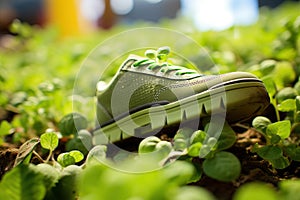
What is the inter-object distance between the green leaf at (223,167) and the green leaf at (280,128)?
16 centimetres

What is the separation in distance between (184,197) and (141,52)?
0.87 m

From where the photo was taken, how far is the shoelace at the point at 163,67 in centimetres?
97

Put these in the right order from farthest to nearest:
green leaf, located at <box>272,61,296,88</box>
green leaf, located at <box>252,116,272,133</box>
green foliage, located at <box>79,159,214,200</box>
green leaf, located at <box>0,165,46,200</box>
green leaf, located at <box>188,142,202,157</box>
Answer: green leaf, located at <box>272,61,296,88</box>
green leaf, located at <box>252,116,272,133</box>
green leaf, located at <box>188,142,202,157</box>
green leaf, located at <box>0,165,46,200</box>
green foliage, located at <box>79,159,214,200</box>

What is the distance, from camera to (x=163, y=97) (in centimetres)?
95

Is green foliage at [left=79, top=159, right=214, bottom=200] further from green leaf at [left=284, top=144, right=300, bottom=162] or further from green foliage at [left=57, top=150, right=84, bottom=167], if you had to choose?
green leaf at [left=284, top=144, right=300, bottom=162]

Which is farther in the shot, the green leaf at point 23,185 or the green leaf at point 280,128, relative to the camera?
the green leaf at point 280,128

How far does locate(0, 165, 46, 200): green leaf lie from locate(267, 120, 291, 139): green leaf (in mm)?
474

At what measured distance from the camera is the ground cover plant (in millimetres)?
541

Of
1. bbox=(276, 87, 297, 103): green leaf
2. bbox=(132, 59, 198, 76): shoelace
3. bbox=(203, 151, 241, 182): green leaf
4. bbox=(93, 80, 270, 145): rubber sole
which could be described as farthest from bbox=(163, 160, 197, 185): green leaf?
bbox=(276, 87, 297, 103): green leaf

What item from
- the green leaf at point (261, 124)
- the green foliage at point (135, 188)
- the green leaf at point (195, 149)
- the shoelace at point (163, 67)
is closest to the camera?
the green foliage at point (135, 188)

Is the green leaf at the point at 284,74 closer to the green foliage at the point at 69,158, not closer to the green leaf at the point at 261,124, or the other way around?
the green leaf at the point at 261,124

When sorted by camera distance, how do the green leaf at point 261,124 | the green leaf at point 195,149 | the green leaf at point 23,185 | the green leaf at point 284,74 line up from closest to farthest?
the green leaf at point 23,185, the green leaf at point 195,149, the green leaf at point 261,124, the green leaf at point 284,74

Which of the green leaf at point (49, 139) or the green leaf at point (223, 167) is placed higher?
the green leaf at point (49, 139)

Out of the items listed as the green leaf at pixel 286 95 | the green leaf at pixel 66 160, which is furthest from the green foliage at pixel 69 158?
the green leaf at pixel 286 95
